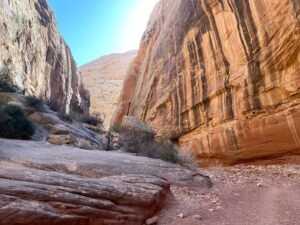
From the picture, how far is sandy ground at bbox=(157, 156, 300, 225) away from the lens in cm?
523

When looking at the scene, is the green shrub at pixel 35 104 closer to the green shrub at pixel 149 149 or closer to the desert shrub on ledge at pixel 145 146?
the desert shrub on ledge at pixel 145 146

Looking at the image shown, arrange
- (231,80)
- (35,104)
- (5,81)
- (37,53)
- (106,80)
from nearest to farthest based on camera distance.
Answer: (231,80), (35,104), (5,81), (37,53), (106,80)

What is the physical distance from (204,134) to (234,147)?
5.91ft

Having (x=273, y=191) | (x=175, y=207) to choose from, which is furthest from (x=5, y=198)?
(x=273, y=191)

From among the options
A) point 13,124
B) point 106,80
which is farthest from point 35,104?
point 106,80

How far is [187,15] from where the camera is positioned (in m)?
15.3

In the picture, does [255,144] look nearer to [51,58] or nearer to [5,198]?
[5,198]

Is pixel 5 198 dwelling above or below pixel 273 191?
below

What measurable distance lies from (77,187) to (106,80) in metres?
51.5

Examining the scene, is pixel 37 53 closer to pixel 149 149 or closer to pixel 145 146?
pixel 145 146

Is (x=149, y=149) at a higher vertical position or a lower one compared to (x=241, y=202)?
higher

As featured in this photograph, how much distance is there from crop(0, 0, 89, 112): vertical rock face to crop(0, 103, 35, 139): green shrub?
9.30 m

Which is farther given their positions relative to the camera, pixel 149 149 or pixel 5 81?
pixel 5 81

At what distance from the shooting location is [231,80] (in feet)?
38.3
